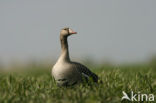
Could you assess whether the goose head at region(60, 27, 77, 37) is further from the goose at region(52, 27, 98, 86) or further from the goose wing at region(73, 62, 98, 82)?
the goose wing at region(73, 62, 98, 82)

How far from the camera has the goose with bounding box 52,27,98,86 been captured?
23.9 feet

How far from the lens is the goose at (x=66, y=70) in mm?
7277

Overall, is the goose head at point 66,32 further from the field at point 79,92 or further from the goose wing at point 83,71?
the field at point 79,92

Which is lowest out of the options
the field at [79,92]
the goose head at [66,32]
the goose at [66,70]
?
the field at [79,92]

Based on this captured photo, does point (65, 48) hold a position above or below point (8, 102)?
above

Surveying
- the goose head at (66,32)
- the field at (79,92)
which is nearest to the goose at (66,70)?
the goose head at (66,32)

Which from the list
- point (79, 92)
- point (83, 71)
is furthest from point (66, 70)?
point (79, 92)

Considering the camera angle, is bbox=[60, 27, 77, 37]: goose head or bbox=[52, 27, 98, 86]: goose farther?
bbox=[60, 27, 77, 37]: goose head

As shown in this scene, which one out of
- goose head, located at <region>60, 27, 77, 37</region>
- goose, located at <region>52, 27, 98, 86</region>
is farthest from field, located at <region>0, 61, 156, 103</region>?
goose head, located at <region>60, 27, 77, 37</region>

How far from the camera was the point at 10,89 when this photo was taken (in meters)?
7.50

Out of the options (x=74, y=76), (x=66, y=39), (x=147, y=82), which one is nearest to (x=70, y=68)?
(x=74, y=76)

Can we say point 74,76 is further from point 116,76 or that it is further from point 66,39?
point 116,76

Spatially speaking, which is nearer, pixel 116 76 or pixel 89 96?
pixel 89 96

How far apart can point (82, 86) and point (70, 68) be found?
0.47 m
